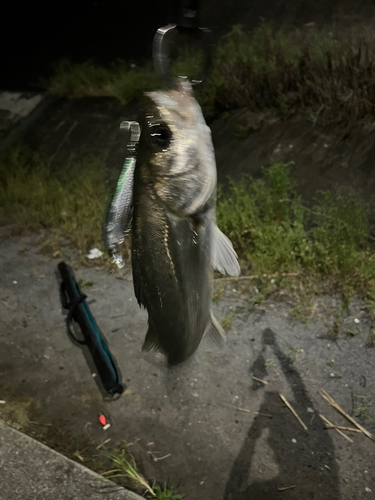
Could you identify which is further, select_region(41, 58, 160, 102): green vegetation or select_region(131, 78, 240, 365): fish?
select_region(41, 58, 160, 102): green vegetation

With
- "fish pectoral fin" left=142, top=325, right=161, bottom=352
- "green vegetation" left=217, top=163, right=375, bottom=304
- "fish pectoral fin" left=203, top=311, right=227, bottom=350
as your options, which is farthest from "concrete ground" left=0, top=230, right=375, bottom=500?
"fish pectoral fin" left=142, top=325, right=161, bottom=352

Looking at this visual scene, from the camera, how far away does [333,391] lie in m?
2.70

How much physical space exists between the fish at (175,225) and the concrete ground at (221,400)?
106 centimetres

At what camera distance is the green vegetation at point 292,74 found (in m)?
4.26

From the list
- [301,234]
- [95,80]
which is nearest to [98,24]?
[95,80]

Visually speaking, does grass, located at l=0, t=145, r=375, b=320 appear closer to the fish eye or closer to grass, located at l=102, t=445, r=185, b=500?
grass, located at l=102, t=445, r=185, b=500

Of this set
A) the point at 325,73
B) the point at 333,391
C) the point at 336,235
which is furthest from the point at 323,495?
the point at 325,73

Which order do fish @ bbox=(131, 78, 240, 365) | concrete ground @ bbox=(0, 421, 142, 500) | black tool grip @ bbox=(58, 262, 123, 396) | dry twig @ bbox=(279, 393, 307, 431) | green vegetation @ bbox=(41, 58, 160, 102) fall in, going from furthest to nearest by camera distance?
green vegetation @ bbox=(41, 58, 160, 102) → black tool grip @ bbox=(58, 262, 123, 396) → dry twig @ bbox=(279, 393, 307, 431) → concrete ground @ bbox=(0, 421, 142, 500) → fish @ bbox=(131, 78, 240, 365)

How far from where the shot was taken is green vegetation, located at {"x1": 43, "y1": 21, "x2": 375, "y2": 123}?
4258 mm

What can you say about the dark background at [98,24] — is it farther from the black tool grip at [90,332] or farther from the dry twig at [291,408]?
the dry twig at [291,408]

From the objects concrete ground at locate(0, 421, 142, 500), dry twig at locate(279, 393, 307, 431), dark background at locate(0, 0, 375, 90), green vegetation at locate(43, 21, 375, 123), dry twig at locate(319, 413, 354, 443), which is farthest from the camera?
dark background at locate(0, 0, 375, 90)

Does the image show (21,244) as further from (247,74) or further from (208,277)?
(208,277)

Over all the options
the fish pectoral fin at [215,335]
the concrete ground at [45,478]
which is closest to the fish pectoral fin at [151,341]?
the fish pectoral fin at [215,335]

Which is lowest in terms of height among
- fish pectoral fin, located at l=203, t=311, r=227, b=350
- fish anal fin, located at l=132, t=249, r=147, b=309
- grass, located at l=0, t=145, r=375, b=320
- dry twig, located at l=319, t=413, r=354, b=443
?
dry twig, located at l=319, t=413, r=354, b=443
